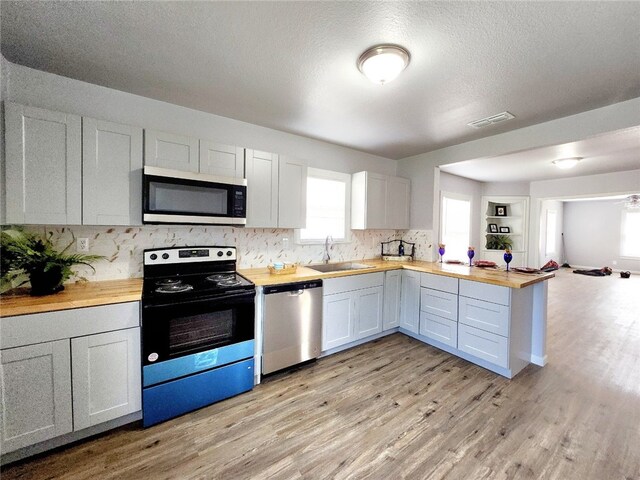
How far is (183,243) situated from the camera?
2.54m

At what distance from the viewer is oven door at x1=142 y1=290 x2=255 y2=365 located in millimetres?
1827

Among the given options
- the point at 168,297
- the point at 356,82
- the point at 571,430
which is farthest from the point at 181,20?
the point at 571,430

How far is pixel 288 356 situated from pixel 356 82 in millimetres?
2469

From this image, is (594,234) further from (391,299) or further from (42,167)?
(42,167)

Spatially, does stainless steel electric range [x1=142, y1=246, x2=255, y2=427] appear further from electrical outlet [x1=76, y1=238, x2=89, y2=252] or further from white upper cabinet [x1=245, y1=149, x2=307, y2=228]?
white upper cabinet [x1=245, y1=149, x2=307, y2=228]

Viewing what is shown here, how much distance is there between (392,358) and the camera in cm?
289

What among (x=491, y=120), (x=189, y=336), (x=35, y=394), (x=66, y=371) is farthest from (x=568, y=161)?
(x=35, y=394)

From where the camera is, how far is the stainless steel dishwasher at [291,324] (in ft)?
7.84

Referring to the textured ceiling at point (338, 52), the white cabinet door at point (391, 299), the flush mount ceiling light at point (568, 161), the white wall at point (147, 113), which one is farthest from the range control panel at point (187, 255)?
the flush mount ceiling light at point (568, 161)

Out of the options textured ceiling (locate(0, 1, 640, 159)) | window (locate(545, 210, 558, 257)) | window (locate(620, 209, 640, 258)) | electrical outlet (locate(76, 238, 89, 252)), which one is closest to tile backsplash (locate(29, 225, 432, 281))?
electrical outlet (locate(76, 238, 89, 252))

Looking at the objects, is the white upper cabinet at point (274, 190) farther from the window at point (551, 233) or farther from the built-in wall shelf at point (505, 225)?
the window at point (551, 233)

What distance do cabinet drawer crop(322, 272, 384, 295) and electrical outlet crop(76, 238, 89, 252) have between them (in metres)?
2.07

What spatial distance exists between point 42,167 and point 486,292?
150 inches

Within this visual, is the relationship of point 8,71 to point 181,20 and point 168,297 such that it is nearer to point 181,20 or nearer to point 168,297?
point 181,20
